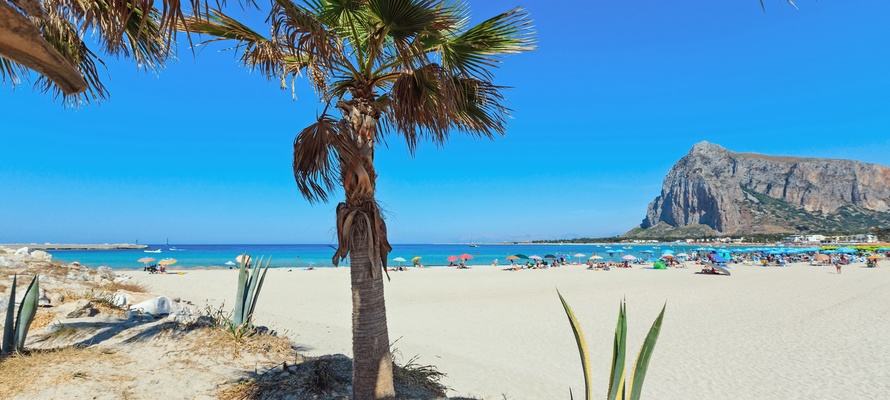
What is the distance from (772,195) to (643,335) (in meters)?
183

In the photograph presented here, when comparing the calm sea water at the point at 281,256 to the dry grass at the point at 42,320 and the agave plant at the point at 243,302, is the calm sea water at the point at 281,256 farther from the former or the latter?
the dry grass at the point at 42,320

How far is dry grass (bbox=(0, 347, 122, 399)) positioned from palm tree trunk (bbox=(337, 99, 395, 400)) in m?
2.69

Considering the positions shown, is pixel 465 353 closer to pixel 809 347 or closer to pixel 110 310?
pixel 110 310

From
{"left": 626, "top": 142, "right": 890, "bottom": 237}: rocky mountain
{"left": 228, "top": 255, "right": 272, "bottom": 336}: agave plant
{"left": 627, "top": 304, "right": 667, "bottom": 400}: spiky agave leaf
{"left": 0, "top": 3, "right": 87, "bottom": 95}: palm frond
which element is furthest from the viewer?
{"left": 626, "top": 142, "right": 890, "bottom": 237}: rocky mountain

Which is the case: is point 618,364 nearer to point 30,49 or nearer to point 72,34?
point 30,49

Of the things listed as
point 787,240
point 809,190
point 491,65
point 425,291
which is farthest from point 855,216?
Result: point 491,65

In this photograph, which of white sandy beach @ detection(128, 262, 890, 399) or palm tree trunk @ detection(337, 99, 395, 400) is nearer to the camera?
palm tree trunk @ detection(337, 99, 395, 400)

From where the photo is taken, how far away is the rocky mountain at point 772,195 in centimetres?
13275

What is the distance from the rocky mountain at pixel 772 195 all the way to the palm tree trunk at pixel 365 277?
158456 millimetres

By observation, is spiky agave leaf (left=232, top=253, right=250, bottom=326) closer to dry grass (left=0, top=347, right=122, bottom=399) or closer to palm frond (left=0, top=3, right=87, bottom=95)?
dry grass (left=0, top=347, right=122, bottom=399)

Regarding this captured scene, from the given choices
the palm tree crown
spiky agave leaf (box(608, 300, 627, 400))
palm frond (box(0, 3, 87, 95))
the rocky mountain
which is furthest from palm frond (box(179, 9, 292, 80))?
the rocky mountain

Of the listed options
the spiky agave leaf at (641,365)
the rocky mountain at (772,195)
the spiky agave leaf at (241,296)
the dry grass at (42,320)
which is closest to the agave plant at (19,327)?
the dry grass at (42,320)

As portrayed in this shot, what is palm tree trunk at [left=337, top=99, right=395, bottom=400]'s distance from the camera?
3418mm

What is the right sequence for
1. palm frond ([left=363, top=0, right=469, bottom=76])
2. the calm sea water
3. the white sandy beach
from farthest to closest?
the calm sea water → the white sandy beach → palm frond ([left=363, top=0, right=469, bottom=76])
